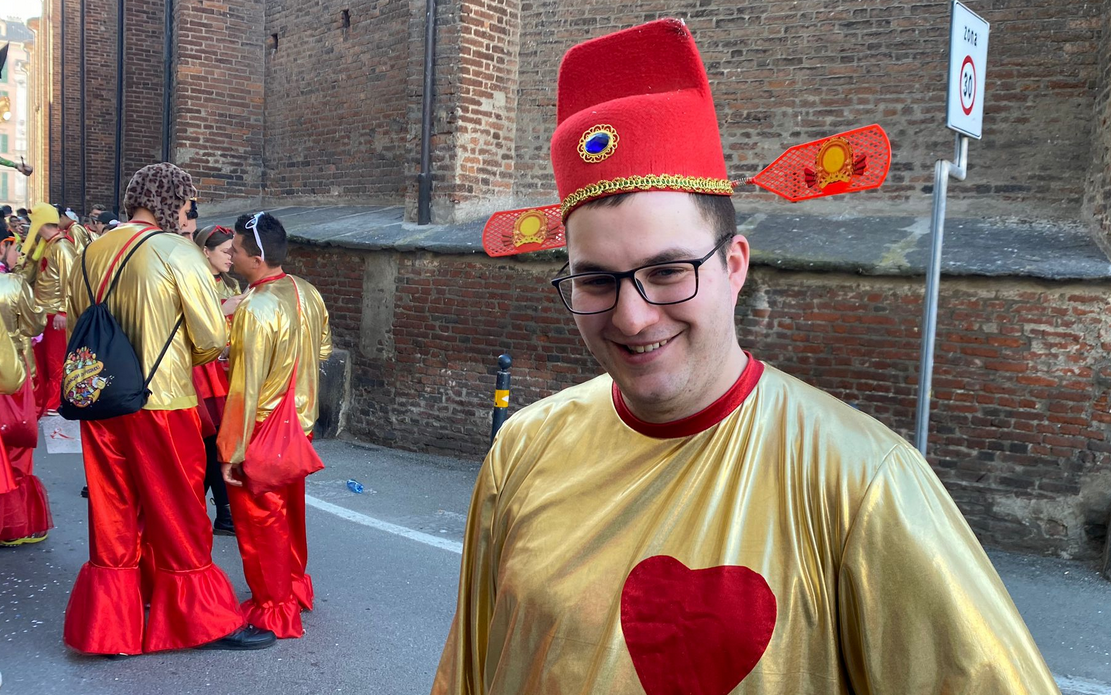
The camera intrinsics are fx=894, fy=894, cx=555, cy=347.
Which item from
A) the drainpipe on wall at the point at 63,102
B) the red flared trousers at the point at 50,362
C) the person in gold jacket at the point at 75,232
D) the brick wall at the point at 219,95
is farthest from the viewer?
the drainpipe on wall at the point at 63,102

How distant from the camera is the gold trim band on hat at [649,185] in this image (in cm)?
131

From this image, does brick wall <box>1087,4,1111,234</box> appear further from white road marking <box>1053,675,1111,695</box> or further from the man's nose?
the man's nose

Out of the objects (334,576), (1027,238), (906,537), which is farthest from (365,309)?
(906,537)

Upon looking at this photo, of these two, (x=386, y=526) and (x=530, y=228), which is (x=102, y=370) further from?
(x=530, y=228)

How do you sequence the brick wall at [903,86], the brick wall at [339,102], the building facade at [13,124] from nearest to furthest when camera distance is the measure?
the brick wall at [903,86] → the brick wall at [339,102] → the building facade at [13,124]

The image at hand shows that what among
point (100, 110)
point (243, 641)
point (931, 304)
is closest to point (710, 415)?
point (931, 304)

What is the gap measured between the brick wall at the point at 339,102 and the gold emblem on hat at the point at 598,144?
27.3 feet

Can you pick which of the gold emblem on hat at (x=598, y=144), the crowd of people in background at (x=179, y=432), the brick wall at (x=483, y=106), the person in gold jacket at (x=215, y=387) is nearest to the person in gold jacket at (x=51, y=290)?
the person in gold jacket at (x=215, y=387)

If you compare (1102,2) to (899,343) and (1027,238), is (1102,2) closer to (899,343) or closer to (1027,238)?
(1027,238)

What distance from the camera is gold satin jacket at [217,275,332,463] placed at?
416cm

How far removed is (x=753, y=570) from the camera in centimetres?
119

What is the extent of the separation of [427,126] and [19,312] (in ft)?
14.8

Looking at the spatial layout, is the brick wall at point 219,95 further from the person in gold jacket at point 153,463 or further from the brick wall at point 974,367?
the person in gold jacket at point 153,463

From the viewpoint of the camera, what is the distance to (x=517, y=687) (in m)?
1.41
